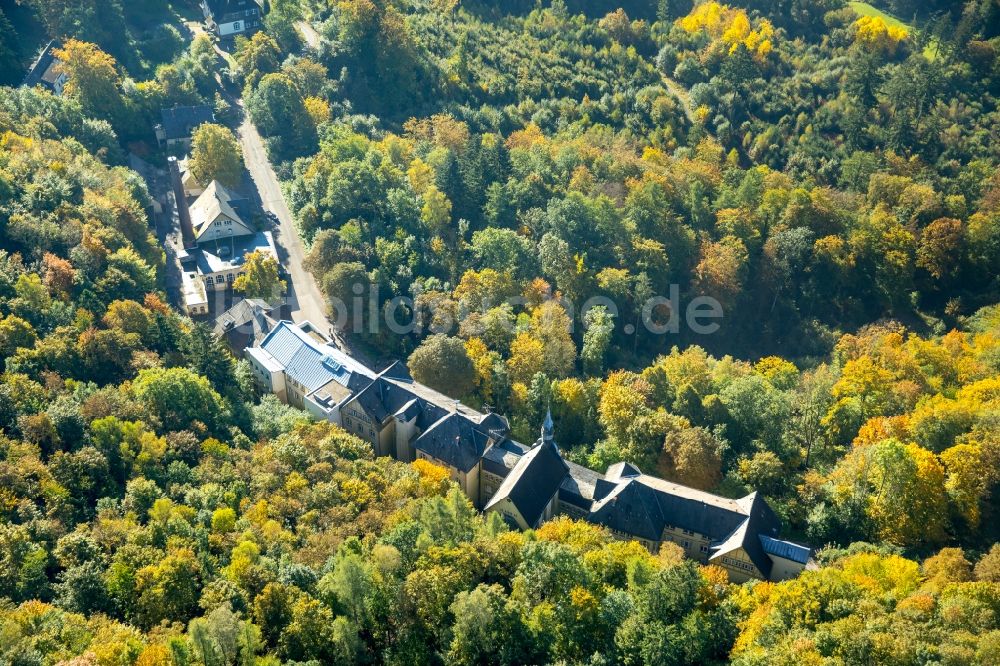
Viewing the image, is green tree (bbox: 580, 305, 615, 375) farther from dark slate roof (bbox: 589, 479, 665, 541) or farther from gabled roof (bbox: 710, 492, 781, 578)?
gabled roof (bbox: 710, 492, 781, 578)

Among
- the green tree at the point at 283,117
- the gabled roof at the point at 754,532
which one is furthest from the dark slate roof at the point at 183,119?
the gabled roof at the point at 754,532

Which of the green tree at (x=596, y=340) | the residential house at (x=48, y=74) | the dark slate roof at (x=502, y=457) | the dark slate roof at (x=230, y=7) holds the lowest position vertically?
the green tree at (x=596, y=340)

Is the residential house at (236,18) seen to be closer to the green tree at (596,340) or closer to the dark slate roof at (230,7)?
the dark slate roof at (230,7)

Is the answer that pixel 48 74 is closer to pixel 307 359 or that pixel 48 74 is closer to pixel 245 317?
pixel 245 317

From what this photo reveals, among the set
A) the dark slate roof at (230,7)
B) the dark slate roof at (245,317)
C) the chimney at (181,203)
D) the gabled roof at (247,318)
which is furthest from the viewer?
the dark slate roof at (230,7)

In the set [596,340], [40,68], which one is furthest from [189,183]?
[596,340]

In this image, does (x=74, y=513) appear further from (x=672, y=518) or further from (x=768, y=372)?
(x=768, y=372)

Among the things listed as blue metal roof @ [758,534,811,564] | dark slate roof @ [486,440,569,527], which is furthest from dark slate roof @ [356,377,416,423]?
blue metal roof @ [758,534,811,564]
